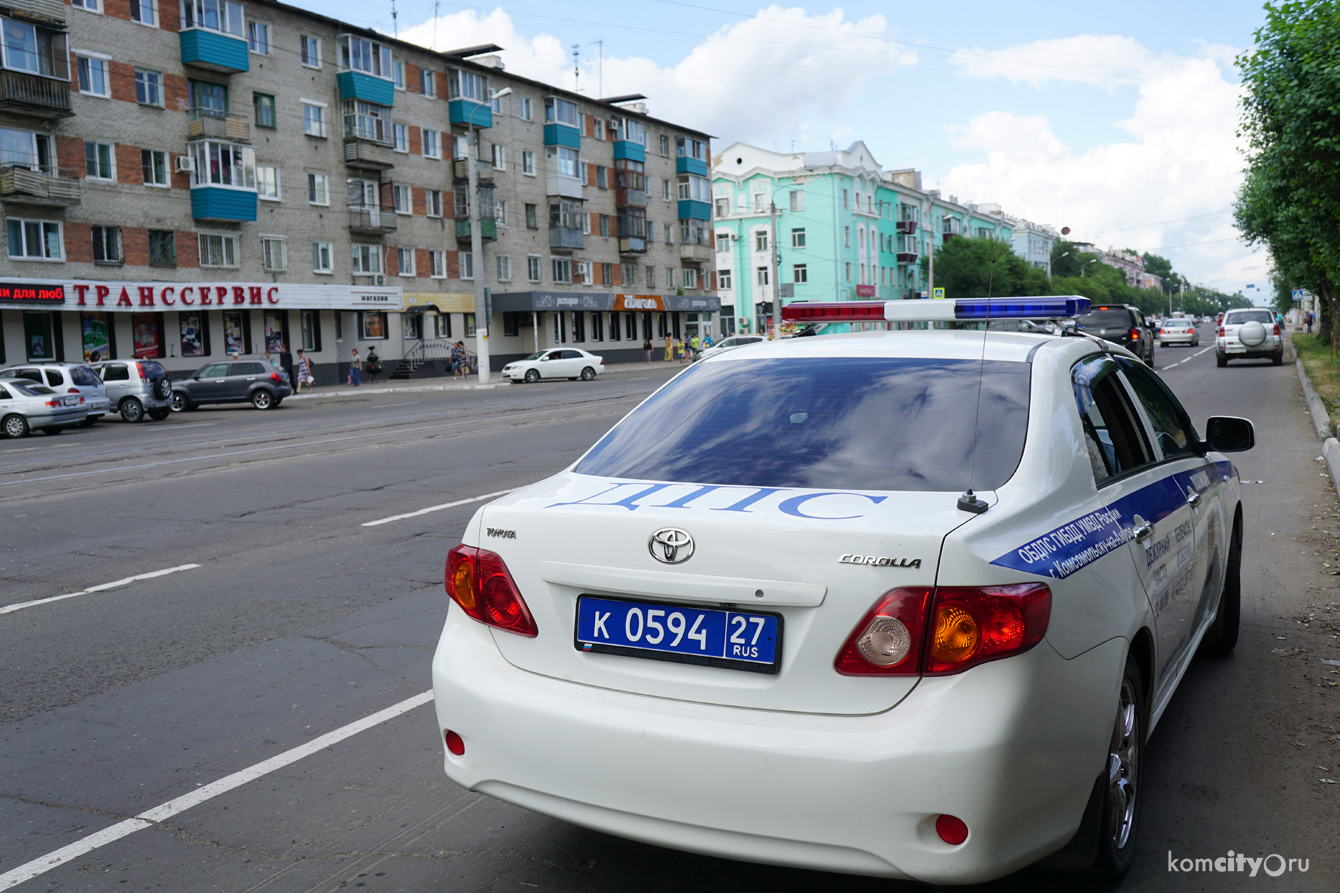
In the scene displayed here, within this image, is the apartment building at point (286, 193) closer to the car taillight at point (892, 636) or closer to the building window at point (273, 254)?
the building window at point (273, 254)

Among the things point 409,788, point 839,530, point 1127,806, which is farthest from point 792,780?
point 409,788

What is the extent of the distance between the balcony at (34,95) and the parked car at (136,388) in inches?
414

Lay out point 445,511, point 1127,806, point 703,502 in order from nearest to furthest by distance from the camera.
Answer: point 703,502 → point 1127,806 → point 445,511

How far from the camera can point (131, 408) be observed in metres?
28.4

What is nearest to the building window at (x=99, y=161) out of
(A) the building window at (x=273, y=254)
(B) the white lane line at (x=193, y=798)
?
(A) the building window at (x=273, y=254)

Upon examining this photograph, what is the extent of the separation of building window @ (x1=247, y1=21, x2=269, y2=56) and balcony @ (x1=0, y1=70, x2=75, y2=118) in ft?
29.3

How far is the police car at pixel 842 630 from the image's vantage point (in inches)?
95.7

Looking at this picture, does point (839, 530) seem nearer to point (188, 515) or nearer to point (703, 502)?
point (703, 502)

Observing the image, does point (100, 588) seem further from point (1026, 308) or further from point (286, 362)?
point (286, 362)

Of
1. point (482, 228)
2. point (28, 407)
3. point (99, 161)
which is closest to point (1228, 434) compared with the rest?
point (28, 407)

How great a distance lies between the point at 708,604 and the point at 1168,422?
8.76 ft

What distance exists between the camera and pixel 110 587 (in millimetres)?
7348

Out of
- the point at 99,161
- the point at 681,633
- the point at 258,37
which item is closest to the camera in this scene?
the point at 681,633

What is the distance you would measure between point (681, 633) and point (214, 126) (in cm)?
4196
